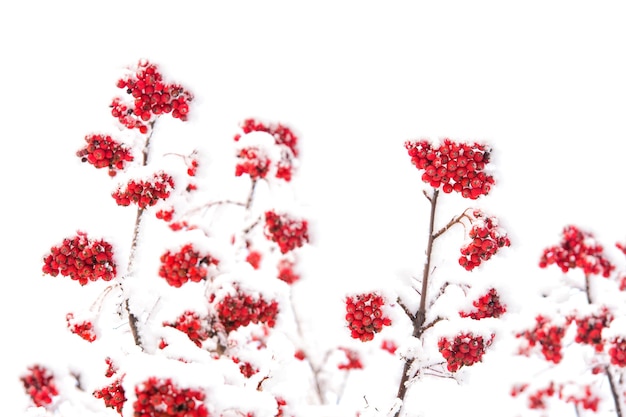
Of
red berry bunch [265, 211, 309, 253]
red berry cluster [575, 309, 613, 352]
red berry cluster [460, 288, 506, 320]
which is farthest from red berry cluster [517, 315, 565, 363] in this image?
red berry bunch [265, 211, 309, 253]

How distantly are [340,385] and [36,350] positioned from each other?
3.50 m

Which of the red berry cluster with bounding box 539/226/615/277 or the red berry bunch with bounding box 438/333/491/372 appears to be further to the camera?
the red berry cluster with bounding box 539/226/615/277

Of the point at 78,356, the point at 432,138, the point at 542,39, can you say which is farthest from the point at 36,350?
the point at 542,39

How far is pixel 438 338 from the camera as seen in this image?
7.05 feet

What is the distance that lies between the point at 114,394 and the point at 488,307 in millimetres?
1694

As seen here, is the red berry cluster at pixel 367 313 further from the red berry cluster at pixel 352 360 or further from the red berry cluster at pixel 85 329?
the red berry cluster at pixel 352 360

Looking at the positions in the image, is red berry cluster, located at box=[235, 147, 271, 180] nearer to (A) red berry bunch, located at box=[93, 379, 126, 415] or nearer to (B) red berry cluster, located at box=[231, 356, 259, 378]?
(B) red berry cluster, located at box=[231, 356, 259, 378]

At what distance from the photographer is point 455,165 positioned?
2020 millimetres

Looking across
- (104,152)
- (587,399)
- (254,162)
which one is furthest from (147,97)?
(587,399)

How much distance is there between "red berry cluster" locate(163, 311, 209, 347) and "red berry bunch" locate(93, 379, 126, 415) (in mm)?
491

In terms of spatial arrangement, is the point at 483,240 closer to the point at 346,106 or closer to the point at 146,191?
the point at 146,191

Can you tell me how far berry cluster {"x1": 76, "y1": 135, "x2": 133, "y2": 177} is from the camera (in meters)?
2.36

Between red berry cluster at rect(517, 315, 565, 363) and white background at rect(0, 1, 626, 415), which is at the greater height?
white background at rect(0, 1, 626, 415)

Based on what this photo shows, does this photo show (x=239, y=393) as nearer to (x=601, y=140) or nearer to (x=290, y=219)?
(x=290, y=219)
